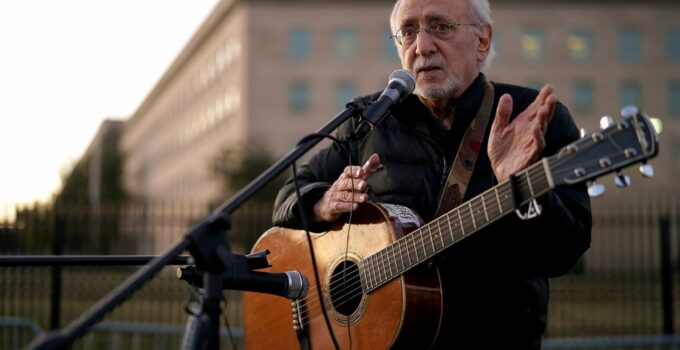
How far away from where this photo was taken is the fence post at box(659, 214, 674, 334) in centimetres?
1257

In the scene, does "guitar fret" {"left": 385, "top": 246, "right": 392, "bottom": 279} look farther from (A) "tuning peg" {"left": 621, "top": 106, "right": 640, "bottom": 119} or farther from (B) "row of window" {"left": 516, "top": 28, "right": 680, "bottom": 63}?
(B) "row of window" {"left": 516, "top": 28, "right": 680, "bottom": 63}

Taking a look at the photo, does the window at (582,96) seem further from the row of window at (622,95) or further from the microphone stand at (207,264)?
the microphone stand at (207,264)

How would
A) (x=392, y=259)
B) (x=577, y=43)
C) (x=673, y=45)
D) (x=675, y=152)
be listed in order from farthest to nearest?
(x=577, y=43), (x=673, y=45), (x=675, y=152), (x=392, y=259)

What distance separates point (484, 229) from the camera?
3.40m

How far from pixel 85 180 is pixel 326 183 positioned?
5700cm

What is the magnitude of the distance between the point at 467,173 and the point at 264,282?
2.98 ft

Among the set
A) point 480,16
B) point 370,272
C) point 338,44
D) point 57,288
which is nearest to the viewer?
point 370,272

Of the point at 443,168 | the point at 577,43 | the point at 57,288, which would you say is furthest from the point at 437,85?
the point at 577,43

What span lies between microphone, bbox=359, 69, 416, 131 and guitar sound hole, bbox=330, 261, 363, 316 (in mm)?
721

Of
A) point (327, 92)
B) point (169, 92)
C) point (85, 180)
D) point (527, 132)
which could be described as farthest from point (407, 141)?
point (169, 92)

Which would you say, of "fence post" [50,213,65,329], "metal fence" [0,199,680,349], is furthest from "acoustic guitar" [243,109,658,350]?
"fence post" [50,213,65,329]

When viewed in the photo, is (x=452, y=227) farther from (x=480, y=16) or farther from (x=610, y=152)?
(x=480, y=16)

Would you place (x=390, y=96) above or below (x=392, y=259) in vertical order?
above

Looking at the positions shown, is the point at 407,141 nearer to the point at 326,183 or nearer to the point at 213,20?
the point at 326,183
